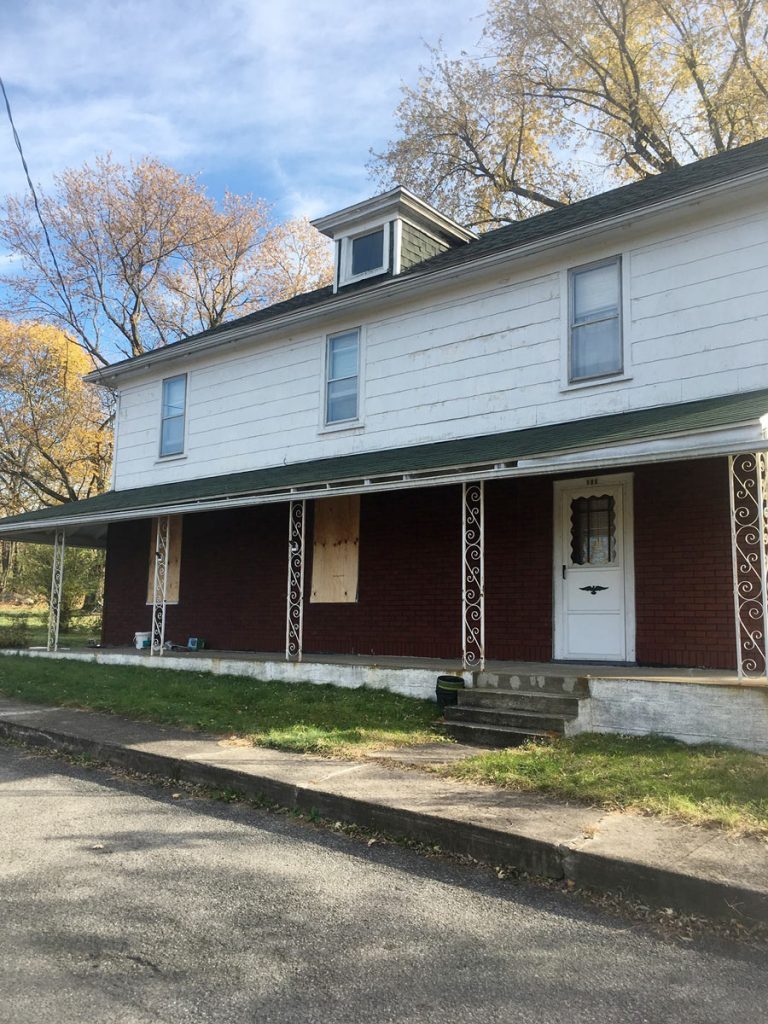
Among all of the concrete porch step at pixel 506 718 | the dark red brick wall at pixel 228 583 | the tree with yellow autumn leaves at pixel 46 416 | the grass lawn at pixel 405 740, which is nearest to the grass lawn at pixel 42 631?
the tree with yellow autumn leaves at pixel 46 416

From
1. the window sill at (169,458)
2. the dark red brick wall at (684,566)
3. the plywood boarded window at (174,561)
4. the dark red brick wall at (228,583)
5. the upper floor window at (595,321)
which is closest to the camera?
the dark red brick wall at (684,566)

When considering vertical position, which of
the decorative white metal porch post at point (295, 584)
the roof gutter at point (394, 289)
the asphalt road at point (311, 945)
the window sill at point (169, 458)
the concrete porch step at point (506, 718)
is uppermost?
the roof gutter at point (394, 289)

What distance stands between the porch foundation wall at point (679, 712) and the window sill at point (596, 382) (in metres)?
3.80

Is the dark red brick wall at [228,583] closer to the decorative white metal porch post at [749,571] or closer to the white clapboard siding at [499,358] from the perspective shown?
the white clapboard siding at [499,358]

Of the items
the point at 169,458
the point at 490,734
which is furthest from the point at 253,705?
the point at 169,458

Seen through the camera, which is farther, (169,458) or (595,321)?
(169,458)

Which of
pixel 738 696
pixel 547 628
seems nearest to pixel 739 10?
pixel 547 628

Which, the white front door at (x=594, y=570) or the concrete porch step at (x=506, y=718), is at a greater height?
the white front door at (x=594, y=570)

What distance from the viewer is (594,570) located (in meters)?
9.59

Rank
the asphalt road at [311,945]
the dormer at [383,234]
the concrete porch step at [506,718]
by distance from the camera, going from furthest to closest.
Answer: the dormer at [383,234], the concrete porch step at [506,718], the asphalt road at [311,945]

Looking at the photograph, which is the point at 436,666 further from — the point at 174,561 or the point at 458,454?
the point at 174,561

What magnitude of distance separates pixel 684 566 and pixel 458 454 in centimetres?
280

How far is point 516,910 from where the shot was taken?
13.2 feet

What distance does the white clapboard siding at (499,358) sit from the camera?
8938 millimetres
